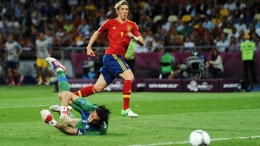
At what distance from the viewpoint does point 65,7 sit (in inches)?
1612

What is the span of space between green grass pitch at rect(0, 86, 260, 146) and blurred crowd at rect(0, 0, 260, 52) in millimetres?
9557

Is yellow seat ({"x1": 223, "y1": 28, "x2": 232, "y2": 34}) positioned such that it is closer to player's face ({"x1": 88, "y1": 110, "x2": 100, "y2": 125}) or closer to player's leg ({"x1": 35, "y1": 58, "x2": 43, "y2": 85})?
player's leg ({"x1": 35, "y1": 58, "x2": 43, "y2": 85})

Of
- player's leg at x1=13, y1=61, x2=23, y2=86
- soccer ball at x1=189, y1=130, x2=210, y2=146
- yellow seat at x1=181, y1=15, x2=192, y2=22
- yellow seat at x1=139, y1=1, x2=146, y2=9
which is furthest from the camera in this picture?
yellow seat at x1=139, y1=1, x2=146, y2=9

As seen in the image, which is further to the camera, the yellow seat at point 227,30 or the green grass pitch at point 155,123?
the yellow seat at point 227,30

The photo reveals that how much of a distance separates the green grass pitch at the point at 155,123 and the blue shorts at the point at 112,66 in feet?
3.33

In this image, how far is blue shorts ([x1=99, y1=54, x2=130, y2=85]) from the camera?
52.8 ft

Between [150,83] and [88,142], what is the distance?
1741 cm

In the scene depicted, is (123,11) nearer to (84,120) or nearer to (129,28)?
(129,28)

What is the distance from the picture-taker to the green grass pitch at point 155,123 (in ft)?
38.0

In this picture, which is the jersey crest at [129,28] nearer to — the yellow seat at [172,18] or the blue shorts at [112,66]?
the blue shorts at [112,66]

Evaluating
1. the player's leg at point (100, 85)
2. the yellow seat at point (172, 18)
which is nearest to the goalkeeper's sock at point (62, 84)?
the player's leg at point (100, 85)

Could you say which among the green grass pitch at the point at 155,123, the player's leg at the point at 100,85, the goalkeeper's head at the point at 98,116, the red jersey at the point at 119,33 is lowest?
the green grass pitch at the point at 155,123

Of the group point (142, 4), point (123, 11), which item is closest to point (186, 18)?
point (142, 4)

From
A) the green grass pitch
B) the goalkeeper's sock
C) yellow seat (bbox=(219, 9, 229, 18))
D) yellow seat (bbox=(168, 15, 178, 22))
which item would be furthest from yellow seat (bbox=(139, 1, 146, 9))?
the goalkeeper's sock
